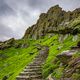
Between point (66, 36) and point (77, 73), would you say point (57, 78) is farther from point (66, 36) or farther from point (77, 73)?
point (66, 36)

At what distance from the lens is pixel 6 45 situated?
170 metres

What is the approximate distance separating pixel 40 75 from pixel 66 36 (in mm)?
25226

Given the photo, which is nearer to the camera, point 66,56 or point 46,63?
point 66,56

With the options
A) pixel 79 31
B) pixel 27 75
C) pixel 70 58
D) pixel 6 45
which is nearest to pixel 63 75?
pixel 70 58

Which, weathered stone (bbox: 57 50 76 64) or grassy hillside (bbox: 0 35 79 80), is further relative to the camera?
grassy hillside (bbox: 0 35 79 80)

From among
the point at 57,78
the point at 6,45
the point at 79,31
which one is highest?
the point at 6,45

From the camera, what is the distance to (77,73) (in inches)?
1022

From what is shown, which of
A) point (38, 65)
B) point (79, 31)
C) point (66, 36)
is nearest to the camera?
point (38, 65)

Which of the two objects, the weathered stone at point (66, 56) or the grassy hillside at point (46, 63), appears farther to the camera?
the grassy hillside at point (46, 63)

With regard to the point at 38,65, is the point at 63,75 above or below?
below

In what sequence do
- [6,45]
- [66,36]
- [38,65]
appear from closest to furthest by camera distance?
[38,65] → [66,36] → [6,45]

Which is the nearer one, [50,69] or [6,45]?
[50,69]

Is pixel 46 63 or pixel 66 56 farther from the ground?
pixel 46 63

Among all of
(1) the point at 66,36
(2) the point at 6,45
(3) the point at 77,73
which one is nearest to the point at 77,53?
(3) the point at 77,73
